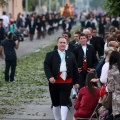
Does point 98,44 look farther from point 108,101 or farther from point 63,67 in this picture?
point 108,101

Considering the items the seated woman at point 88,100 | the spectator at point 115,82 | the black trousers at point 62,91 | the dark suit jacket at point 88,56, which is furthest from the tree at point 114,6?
the spectator at point 115,82

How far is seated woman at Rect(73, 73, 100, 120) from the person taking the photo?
12.4 metres

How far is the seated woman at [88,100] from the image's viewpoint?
40.5 feet

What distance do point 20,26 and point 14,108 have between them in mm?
34921

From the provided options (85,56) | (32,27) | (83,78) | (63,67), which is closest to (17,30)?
(32,27)

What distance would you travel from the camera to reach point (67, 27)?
169 ft

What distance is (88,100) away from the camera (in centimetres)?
1242

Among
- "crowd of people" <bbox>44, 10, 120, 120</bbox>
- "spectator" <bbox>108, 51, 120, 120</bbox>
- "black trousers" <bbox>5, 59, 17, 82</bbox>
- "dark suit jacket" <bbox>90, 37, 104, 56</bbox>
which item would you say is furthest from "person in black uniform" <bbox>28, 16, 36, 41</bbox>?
"spectator" <bbox>108, 51, 120, 120</bbox>

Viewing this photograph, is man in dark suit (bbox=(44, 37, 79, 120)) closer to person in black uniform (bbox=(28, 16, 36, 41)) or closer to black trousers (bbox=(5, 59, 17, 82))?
black trousers (bbox=(5, 59, 17, 82))

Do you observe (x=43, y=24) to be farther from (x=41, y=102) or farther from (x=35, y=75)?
(x=41, y=102)

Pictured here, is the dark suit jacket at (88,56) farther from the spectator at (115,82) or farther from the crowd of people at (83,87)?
the spectator at (115,82)

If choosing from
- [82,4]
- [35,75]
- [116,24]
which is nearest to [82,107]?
[35,75]

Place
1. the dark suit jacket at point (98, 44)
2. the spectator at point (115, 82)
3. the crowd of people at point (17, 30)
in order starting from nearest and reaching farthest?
1. the spectator at point (115, 82)
2. the dark suit jacket at point (98, 44)
3. the crowd of people at point (17, 30)

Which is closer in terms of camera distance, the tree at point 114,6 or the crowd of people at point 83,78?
the crowd of people at point 83,78
